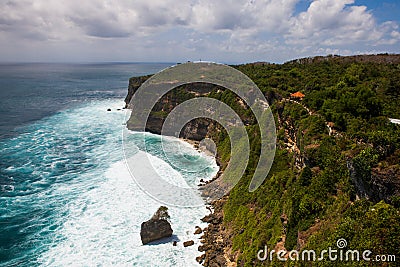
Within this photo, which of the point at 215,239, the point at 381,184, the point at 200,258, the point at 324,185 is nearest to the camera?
the point at 381,184

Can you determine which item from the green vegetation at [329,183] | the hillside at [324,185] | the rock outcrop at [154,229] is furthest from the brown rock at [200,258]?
the rock outcrop at [154,229]

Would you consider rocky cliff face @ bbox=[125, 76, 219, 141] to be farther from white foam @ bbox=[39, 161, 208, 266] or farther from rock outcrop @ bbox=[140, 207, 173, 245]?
rock outcrop @ bbox=[140, 207, 173, 245]

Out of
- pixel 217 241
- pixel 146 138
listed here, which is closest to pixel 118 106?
pixel 146 138

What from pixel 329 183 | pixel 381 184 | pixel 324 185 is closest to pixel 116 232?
pixel 324 185

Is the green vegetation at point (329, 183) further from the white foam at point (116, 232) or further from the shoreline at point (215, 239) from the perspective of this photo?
the white foam at point (116, 232)

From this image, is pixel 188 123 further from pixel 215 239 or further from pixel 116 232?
pixel 215 239
